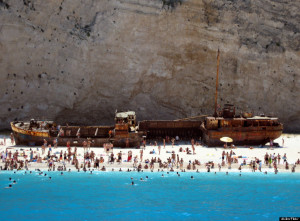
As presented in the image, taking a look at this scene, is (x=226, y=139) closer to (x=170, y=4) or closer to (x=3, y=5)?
(x=170, y=4)

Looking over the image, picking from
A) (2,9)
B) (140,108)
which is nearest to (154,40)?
(140,108)

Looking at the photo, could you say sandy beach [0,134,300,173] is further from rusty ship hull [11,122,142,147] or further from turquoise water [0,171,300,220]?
turquoise water [0,171,300,220]

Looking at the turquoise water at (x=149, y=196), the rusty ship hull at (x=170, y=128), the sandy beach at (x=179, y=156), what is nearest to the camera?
the turquoise water at (x=149, y=196)

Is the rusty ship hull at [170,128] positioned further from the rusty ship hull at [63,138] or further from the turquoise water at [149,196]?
the turquoise water at [149,196]

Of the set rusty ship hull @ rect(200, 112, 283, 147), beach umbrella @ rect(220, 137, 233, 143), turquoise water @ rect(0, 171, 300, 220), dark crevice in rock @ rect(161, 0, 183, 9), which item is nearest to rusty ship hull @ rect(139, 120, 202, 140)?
rusty ship hull @ rect(200, 112, 283, 147)

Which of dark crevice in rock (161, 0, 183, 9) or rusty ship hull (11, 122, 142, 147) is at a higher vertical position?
dark crevice in rock (161, 0, 183, 9)

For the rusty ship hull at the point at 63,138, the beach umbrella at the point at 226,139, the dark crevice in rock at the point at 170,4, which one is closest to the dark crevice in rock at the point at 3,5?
the rusty ship hull at the point at 63,138

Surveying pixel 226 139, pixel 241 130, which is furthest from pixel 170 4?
pixel 226 139

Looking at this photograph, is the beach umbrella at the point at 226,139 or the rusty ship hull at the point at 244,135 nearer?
the beach umbrella at the point at 226,139
